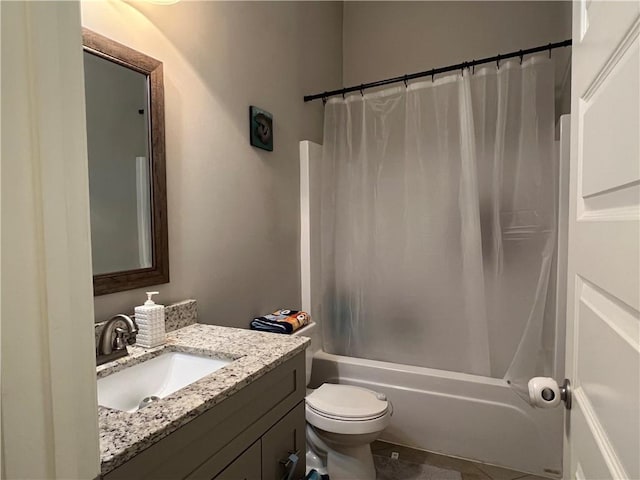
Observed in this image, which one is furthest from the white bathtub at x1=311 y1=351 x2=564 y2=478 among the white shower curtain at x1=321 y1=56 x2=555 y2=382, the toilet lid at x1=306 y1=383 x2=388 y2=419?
Result: the toilet lid at x1=306 y1=383 x2=388 y2=419

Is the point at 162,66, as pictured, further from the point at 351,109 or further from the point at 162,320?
the point at 351,109

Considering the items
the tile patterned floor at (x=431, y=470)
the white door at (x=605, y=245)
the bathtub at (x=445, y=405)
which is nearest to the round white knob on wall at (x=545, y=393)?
the white door at (x=605, y=245)

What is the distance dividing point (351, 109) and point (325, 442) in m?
1.90

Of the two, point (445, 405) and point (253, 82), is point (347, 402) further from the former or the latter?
point (253, 82)

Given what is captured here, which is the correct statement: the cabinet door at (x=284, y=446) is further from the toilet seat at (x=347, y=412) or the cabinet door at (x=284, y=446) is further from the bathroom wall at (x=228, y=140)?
the bathroom wall at (x=228, y=140)

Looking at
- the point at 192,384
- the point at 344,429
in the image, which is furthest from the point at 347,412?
the point at 192,384

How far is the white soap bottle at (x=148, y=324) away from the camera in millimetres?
1175

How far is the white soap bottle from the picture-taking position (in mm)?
1175

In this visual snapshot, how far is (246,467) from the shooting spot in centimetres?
98

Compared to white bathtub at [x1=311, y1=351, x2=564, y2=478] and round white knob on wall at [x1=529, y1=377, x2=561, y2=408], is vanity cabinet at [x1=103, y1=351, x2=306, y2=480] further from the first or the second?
white bathtub at [x1=311, y1=351, x2=564, y2=478]

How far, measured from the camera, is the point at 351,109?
227cm

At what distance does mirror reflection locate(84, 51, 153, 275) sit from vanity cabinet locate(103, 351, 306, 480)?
24.9 inches

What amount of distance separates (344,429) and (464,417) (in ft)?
2.51

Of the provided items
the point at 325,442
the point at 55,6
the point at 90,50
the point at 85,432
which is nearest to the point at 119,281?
the point at 90,50
